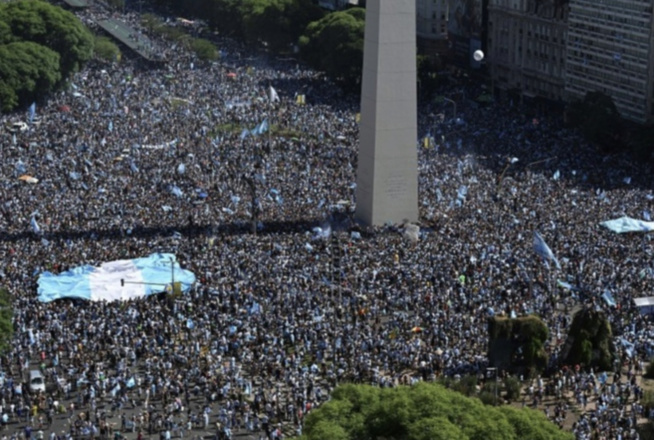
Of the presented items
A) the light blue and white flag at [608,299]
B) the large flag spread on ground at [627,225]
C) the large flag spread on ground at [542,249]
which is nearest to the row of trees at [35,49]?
the large flag spread on ground at [627,225]

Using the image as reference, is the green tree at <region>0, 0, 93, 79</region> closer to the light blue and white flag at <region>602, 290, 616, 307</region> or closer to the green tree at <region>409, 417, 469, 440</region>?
the light blue and white flag at <region>602, 290, 616, 307</region>

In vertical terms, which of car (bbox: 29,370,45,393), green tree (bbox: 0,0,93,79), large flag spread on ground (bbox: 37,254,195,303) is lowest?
car (bbox: 29,370,45,393)

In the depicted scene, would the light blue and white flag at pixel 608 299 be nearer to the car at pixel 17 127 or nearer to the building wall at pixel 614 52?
the building wall at pixel 614 52

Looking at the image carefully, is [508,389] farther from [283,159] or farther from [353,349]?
[283,159]

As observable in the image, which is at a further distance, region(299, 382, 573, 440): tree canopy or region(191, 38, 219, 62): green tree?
region(191, 38, 219, 62): green tree

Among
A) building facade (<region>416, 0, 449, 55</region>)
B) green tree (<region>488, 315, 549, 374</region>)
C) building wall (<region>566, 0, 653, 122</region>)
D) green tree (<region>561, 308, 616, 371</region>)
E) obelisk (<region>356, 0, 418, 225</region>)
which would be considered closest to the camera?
green tree (<region>488, 315, 549, 374</region>)

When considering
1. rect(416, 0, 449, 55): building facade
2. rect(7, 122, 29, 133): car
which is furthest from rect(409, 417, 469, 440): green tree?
rect(416, 0, 449, 55): building facade

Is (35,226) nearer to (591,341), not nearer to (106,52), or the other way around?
(591,341)
